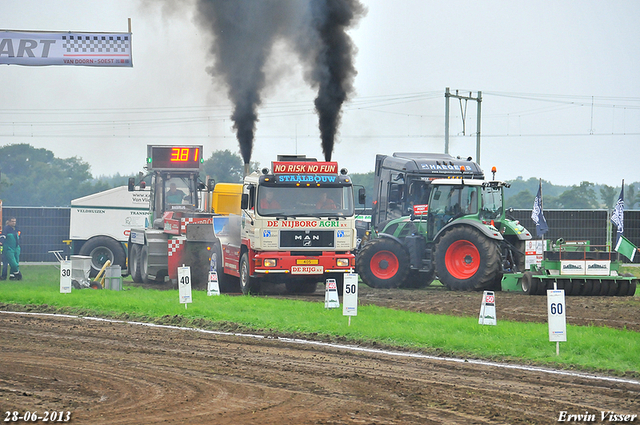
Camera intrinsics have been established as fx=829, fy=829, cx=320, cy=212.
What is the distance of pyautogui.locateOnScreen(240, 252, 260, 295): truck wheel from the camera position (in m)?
20.5

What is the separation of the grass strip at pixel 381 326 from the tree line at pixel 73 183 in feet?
135

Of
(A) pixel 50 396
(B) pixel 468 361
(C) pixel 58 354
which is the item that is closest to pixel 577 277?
(B) pixel 468 361

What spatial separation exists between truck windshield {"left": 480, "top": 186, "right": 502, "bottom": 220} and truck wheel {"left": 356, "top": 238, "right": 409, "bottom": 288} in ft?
7.91

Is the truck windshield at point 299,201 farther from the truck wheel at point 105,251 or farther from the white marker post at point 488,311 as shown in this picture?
the truck wheel at point 105,251

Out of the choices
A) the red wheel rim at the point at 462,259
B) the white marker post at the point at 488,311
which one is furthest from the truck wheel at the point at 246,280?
the white marker post at the point at 488,311

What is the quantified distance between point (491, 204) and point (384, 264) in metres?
3.35

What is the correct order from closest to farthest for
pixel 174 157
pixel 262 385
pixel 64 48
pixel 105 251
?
pixel 262 385 < pixel 64 48 < pixel 174 157 < pixel 105 251

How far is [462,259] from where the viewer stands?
2158 cm

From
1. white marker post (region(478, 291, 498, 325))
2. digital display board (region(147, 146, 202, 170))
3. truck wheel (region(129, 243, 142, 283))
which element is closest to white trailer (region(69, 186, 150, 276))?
truck wheel (region(129, 243, 142, 283))

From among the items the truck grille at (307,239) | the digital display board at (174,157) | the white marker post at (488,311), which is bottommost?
the white marker post at (488,311)

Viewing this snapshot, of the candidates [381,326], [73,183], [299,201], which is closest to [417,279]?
[299,201]

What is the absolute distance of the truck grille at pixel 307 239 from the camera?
19844 millimetres

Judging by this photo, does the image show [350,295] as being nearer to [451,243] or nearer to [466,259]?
[451,243]

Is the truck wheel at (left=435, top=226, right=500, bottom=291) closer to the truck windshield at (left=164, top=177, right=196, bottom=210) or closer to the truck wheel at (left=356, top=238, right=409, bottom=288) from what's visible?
the truck wheel at (left=356, top=238, right=409, bottom=288)
